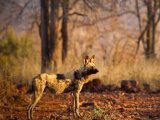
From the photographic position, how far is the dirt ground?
985cm

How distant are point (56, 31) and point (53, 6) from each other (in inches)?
37.0

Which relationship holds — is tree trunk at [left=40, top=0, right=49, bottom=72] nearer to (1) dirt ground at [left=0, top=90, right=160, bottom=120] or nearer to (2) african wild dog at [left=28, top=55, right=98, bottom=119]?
(1) dirt ground at [left=0, top=90, right=160, bottom=120]

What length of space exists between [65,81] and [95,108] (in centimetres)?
86

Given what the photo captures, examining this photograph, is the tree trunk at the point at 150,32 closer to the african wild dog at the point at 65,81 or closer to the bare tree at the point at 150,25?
the bare tree at the point at 150,25

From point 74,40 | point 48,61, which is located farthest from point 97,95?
point 74,40

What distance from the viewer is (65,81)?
9.54 metres

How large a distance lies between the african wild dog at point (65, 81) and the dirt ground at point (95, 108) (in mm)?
473

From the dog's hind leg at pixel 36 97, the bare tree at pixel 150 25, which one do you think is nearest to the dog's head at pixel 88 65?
the dog's hind leg at pixel 36 97

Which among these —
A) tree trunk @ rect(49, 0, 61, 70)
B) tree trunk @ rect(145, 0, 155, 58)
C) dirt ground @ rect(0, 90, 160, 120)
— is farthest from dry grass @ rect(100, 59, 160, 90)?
tree trunk @ rect(145, 0, 155, 58)

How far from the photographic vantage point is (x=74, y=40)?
47656 millimetres

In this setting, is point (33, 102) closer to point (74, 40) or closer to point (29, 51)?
point (29, 51)

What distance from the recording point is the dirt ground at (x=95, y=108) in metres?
9.85

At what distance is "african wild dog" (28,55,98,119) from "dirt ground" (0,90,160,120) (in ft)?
1.55

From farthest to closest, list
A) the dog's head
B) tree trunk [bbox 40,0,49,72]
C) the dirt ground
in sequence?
tree trunk [bbox 40,0,49,72], the dirt ground, the dog's head
